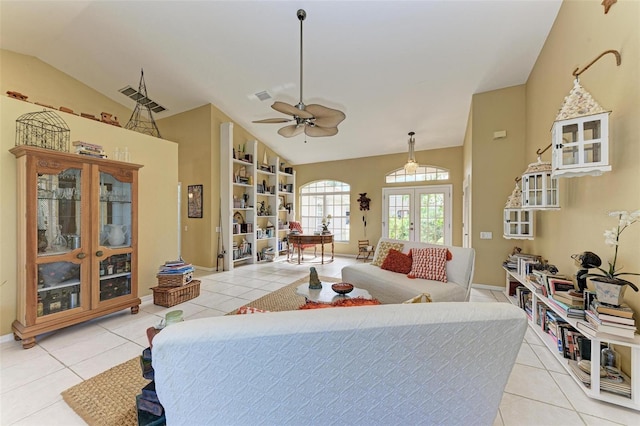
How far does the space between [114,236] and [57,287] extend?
0.67m

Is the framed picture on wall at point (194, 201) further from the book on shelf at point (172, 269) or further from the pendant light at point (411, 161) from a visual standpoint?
the pendant light at point (411, 161)

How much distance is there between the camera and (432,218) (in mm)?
6305

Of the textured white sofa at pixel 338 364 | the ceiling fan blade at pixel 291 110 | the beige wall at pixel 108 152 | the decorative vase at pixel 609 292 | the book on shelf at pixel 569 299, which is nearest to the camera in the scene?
the textured white sofa at pixel 338 364

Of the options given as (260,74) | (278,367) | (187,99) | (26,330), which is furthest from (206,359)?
(187,99)

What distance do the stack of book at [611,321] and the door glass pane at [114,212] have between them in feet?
14.4

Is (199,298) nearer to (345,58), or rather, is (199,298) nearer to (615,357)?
(345,58)

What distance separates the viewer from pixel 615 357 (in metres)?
1.87

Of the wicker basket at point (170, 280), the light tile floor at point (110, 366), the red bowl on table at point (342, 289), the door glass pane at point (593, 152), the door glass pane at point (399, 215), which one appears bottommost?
the light tile floor at point (110, 366)

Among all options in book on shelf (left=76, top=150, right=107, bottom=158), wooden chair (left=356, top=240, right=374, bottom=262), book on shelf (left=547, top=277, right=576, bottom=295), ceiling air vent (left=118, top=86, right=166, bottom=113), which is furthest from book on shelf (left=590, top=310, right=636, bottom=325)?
ceiling air vent (left=118, top=86, right=166, bottom=113)

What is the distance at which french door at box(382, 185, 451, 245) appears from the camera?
6.20 metres

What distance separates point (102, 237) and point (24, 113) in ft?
4.53

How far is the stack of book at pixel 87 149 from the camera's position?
2588 mm

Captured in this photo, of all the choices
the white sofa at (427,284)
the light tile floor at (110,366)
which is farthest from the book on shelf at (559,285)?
the white sofa at (427,284)

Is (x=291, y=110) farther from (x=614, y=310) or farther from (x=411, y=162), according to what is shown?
(x=411, y=162)
